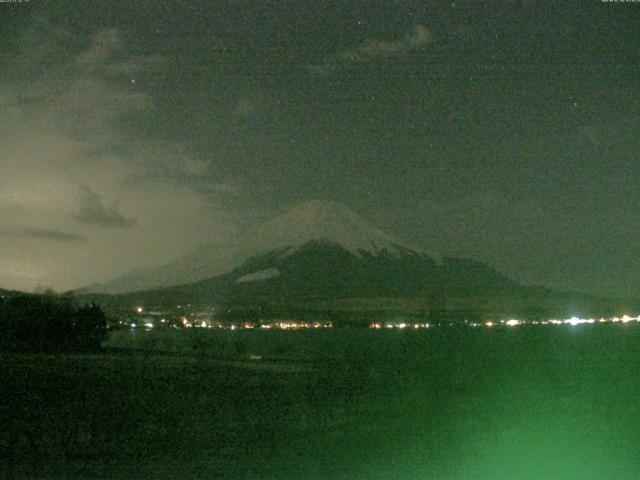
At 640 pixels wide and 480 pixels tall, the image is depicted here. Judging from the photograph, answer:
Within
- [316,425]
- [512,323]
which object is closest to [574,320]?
[512,323]

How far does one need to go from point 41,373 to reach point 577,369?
2102 centimetres

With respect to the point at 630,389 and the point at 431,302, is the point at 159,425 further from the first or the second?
the point at 431,302

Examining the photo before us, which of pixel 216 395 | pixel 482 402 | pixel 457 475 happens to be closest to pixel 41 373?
pixel 216 395

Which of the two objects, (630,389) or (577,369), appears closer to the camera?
(630,389)

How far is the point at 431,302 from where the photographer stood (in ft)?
599

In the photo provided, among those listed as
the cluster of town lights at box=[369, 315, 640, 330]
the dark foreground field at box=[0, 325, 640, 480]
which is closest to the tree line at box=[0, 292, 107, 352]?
the dark foreground field at box=[0, 325, 640, 480]

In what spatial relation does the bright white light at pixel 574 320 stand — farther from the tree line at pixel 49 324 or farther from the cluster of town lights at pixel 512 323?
the tree line at pixel 49 324

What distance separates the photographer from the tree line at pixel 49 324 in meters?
A: 53.2

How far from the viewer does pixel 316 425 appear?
61.7 feet

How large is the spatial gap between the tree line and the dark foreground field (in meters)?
20.0

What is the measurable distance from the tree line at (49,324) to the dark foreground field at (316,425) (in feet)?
65.7

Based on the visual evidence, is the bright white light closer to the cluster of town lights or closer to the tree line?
the cluster of town lights

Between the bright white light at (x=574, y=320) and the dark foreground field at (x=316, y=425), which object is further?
the bright white light at (x=574, y=320)

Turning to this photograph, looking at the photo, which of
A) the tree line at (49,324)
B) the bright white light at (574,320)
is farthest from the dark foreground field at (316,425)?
the bright white light at (574,320)
